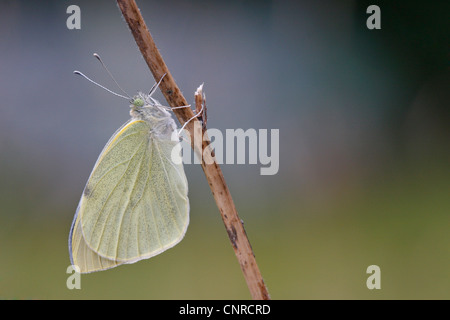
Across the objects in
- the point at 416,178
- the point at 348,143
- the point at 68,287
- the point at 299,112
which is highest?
the point at 299,112

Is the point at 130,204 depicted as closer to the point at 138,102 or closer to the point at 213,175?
the point at 138,102

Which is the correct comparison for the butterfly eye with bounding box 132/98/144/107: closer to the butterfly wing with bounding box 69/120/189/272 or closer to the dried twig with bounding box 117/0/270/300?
the butterfly wing with bounding box 69/120/189/272

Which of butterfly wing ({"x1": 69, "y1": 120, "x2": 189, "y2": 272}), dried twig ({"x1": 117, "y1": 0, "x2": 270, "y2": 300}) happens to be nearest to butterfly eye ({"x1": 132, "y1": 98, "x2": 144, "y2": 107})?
butterfly wing ({"x1": 69, "y1": 120, "x2": 189, "y2": 272})

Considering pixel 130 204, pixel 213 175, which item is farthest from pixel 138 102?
pixel 213 175

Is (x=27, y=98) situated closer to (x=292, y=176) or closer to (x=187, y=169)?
(x=187, y=169)

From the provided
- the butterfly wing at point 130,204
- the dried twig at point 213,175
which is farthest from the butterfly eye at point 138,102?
the dried twig at point 213,175

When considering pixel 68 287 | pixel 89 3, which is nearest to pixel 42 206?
pixel 68 287

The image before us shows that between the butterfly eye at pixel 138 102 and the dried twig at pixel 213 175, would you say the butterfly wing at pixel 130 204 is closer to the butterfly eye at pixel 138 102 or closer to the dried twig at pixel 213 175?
the butterfly eye at pixel 138 102

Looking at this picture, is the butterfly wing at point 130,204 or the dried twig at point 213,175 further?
the butterfly wing at point 130,204
